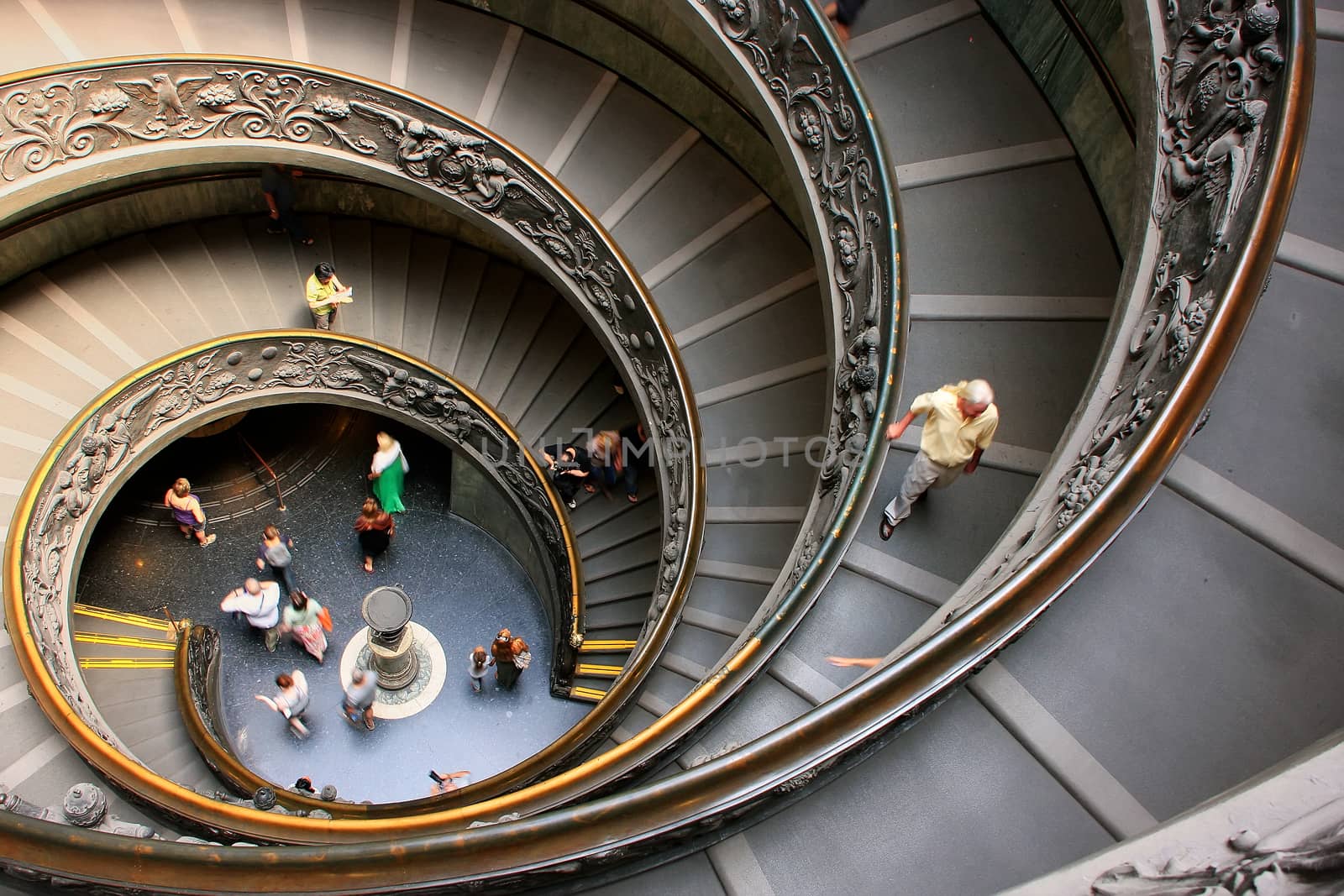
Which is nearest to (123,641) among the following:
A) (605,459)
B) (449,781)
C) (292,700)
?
(292,700)

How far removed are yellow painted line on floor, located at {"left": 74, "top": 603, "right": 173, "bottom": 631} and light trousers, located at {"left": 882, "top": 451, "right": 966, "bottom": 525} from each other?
9735mm

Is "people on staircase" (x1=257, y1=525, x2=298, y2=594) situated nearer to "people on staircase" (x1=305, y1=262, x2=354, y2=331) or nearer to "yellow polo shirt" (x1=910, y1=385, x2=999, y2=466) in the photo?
"people on staircase" (x1=305, y1=262, x2=354, y2=331)

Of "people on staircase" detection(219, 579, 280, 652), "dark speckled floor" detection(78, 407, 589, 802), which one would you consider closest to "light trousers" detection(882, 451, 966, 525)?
"dark speckled floor" detection(78, 407, 589, 802)

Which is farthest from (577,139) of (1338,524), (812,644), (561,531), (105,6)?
(1338,524)

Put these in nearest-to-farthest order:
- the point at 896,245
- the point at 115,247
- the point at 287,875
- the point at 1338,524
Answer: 1. the point at 287,875
2. the point at 1338,524
3. the point at 896,245
4. the point at 115,247

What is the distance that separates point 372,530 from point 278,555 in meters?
1.16

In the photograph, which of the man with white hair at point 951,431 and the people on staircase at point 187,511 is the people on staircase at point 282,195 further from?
the man with white hair at point 951,431

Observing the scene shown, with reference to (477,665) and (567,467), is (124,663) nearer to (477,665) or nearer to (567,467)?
(477,665)

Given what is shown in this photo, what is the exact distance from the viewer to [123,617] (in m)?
11.0

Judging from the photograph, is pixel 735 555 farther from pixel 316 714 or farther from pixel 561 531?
pixel 316 714

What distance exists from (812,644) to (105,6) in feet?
33.5

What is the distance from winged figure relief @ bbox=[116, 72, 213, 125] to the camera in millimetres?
8906

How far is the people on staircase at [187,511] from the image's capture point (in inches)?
439

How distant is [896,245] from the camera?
5.48 meters
